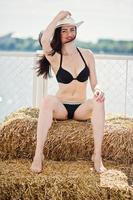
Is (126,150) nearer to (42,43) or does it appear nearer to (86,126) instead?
(86,126)

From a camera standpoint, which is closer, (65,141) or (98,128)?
(98,128)

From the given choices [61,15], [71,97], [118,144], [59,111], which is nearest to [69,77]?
[71,97]

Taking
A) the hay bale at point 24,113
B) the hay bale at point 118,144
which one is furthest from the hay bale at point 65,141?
the hay bale at point 24,113

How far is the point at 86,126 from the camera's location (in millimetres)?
2664

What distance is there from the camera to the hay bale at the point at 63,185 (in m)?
2.18

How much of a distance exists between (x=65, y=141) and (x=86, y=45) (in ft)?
5.68

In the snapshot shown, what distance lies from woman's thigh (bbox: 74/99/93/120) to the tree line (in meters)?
1.00

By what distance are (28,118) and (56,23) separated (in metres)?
0.66

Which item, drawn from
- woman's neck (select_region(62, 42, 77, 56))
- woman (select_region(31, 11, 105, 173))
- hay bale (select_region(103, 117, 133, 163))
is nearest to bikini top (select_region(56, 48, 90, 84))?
woman (select_region(31, 11, 105, 173))

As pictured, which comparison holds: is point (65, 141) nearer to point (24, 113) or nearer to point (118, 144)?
point (118, 144)

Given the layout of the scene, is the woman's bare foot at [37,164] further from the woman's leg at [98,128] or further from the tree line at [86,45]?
the tree line at [86,45]

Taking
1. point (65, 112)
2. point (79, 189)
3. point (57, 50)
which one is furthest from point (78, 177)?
point (57, 50)

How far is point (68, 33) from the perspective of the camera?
8.68 feet

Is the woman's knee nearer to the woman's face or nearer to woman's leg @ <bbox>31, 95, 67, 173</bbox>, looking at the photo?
woman's leg @ <bbox>31, 95, 67, 173</bbox>
